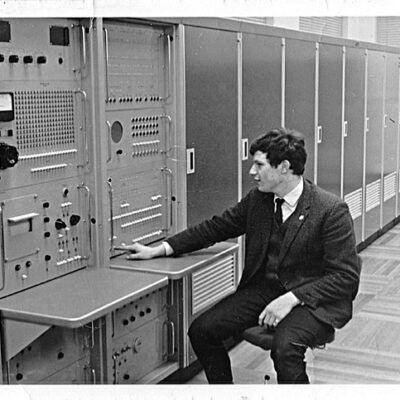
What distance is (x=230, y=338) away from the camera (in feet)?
8.87

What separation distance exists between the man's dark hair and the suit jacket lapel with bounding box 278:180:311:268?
93mm

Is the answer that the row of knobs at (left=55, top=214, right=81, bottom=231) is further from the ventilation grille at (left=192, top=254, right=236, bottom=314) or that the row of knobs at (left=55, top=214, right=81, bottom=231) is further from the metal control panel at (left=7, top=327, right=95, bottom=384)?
the ventilation grille at (left=192, top=254, right=236, bottom=314)

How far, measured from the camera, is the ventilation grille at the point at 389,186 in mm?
3946

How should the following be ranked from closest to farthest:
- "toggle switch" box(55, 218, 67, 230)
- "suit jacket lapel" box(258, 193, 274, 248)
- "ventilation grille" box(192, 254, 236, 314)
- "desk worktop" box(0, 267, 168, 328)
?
"desk worktop" box(0, 267, 168, 328) → "toggle switch" box(55, 218, 67, 230) → "suit jacket lapel" box(258, 193, 274, 248) → "ventilation grille" box(192, 254, 236, 314)

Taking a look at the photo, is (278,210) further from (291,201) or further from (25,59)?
(25,59)

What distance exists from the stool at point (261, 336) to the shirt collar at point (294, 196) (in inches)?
17.4

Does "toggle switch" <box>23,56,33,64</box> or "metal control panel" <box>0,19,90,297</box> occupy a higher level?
"toggle switch" <box>23,56,33,64</box>

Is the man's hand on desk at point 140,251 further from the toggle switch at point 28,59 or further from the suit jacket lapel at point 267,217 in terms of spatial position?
the toggle switch at point 28,59

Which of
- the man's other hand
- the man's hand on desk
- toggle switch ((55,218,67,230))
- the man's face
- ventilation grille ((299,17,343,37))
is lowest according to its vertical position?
the man's other hand

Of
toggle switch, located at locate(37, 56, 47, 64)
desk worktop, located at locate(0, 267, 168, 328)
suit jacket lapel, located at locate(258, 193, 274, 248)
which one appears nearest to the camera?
desk worktop, located at locate(0, 267, 168, 328)

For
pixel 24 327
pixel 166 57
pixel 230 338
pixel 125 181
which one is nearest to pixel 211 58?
pixel 166 57

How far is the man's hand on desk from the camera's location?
2.61 metres

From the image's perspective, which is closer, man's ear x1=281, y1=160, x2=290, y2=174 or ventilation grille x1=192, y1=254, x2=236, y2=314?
man's ear x1=281, y1=160, x2=290, y2=174

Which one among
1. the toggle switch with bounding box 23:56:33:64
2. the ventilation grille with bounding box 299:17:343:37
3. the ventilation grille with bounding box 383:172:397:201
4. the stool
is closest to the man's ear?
the stool
